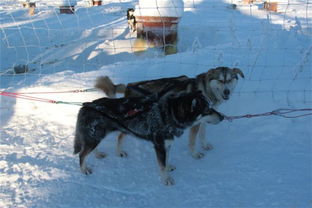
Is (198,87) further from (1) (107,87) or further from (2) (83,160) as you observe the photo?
(2) (83,160)

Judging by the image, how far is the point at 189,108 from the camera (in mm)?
2428

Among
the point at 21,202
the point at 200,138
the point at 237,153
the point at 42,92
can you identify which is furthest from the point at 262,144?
the point at 42,92

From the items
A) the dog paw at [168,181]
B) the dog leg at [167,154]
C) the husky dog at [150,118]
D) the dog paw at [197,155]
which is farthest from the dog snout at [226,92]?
the dog paw at [168,181]

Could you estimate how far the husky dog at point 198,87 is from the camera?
2.96m

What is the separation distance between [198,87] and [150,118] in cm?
79

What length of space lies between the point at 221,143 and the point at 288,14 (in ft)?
35.7

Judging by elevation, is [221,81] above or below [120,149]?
above

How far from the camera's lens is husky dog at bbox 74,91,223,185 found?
2.46 m

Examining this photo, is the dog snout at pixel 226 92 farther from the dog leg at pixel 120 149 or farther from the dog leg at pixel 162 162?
the dog leg at pixel 120 149

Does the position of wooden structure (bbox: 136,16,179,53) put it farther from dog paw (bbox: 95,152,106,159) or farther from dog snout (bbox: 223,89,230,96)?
dog paw (bbox: 95,152,106,159)

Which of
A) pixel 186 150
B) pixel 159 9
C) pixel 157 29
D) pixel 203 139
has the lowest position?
pixel 186 150

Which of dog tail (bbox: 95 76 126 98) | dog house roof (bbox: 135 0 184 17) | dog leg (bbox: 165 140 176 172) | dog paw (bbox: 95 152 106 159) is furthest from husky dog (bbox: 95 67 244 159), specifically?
dog house roof (bbox: 135 0 184 17)

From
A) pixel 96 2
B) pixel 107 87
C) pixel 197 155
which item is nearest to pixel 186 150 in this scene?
pixel 197 155

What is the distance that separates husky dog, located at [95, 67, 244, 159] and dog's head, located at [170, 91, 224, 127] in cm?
37
